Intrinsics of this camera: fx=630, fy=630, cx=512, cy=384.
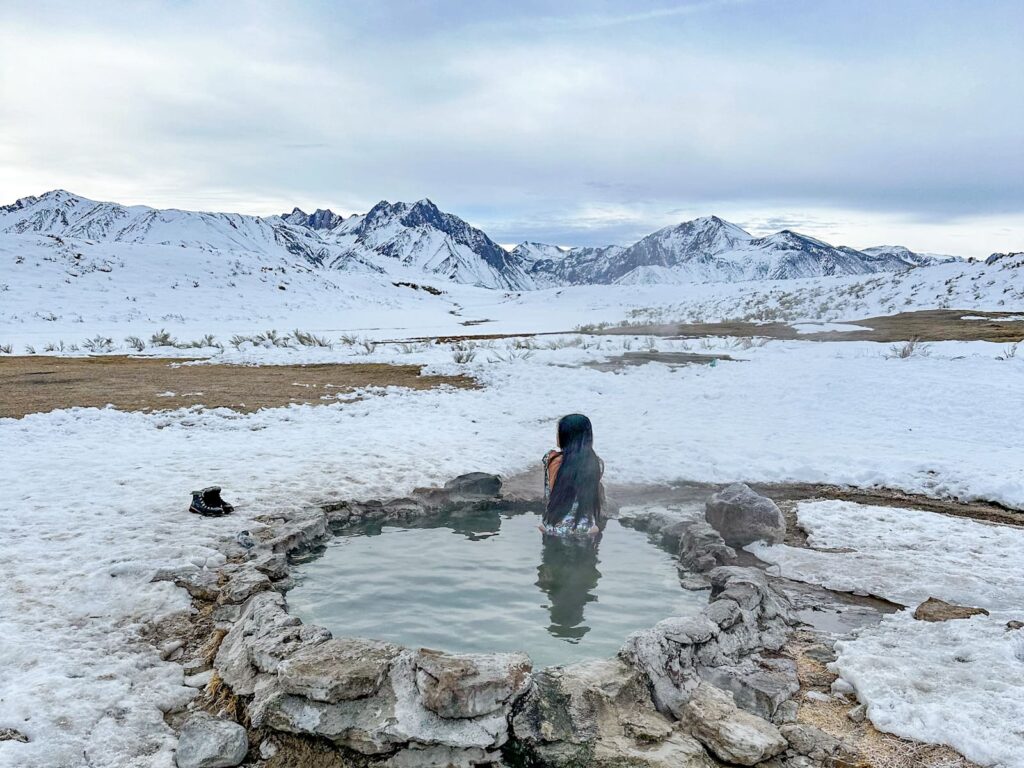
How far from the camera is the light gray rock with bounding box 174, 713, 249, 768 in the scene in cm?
362

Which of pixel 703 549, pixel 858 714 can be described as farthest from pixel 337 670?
pixel 703 549

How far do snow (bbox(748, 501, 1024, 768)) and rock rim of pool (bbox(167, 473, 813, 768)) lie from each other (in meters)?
0.69

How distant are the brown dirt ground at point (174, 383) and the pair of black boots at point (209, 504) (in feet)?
20.6

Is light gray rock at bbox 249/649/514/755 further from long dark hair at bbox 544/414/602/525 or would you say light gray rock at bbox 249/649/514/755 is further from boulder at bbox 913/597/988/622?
boulder at bbox 913/597/988/622

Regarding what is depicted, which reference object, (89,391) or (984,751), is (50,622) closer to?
(984,751)

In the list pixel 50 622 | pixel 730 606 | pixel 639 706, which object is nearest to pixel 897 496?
pixel 730 606

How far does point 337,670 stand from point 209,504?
4477 millimetres

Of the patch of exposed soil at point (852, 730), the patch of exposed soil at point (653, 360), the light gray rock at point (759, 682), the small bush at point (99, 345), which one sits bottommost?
the patch of exposed soil at point (852, 730)

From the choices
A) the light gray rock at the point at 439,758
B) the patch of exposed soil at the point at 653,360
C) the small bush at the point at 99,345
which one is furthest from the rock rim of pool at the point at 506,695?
the small bush at the point at 99,345

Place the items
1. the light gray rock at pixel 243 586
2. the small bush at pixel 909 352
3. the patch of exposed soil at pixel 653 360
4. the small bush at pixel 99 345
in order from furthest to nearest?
the small bush at pixel 99 345
the patch of exposed soil at pixel 653 360
the small bush at pixel 909 352
the light gray rock at pixel 243 586

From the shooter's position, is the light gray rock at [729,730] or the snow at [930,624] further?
the snow at [930,624]

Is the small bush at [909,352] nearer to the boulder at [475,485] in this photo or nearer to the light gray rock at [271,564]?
the boulder at [475,485]

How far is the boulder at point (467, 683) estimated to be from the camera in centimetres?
373

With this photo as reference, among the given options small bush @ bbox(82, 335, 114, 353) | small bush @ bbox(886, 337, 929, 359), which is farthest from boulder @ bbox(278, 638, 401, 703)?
small bush @ bbox(82, 335, 114, 353)
